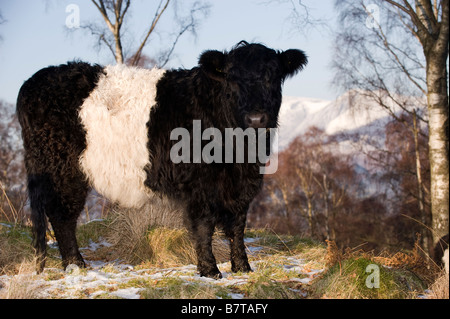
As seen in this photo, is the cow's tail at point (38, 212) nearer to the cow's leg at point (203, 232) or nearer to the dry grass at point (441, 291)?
the cow's leg at point (203, 232)

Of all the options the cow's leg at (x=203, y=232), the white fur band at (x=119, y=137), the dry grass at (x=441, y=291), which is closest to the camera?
the dry grass at (x=441, y=291)

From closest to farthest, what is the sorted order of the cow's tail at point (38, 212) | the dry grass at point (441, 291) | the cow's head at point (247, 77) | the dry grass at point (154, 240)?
the dry grass at point (441, 291) → the cow's head at point (247, 77) → the cow's tail at point (38, 212) → the dry grass at point (154, 240)

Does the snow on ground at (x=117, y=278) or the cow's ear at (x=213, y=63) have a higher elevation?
the cow's ear at (x=213, y=63)

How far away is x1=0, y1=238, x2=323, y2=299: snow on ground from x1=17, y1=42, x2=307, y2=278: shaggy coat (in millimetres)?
264

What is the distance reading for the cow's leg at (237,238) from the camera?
510 cm

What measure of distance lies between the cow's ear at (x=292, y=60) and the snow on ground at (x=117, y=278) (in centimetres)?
230

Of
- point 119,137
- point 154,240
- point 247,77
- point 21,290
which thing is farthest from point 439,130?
point 21,290

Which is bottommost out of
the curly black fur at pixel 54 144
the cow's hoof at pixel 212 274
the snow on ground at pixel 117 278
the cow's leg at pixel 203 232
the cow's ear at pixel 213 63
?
the snow on ground at pixel 117 278

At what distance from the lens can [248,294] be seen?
398 centimetres

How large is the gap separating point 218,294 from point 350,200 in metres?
34.5

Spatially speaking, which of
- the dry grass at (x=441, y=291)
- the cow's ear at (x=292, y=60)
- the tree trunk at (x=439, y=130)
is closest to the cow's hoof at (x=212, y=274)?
the dry grass at (x=441, y=291)

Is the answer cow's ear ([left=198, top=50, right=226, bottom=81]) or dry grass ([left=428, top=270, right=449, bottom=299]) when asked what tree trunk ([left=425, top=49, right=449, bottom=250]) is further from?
cow's ear ([left=198, top=50, right=226, bottom=81])

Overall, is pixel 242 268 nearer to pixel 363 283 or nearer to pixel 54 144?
pixel 363 283
